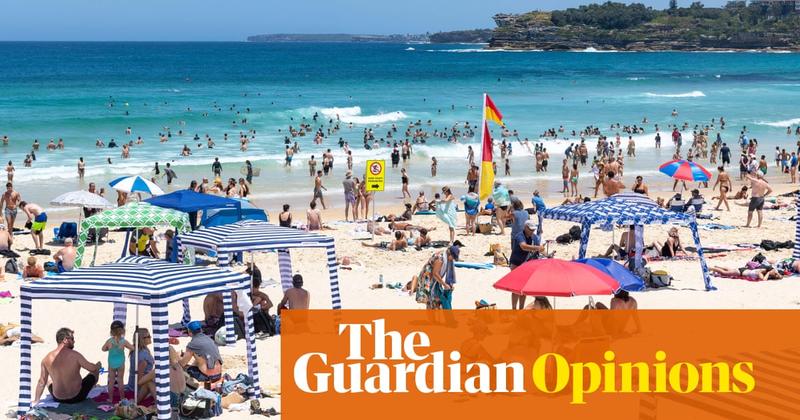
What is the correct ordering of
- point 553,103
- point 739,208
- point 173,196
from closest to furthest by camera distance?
1. point 173,196
2. point 739,208
3. point 553,103

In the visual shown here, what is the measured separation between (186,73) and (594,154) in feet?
226

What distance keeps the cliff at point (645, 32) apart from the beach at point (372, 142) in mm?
59160

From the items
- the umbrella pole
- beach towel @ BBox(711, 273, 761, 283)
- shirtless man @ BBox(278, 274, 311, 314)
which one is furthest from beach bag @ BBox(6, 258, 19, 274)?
beach towel @ BBox(711, 273, 761, 283)

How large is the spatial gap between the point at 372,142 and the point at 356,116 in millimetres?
14708

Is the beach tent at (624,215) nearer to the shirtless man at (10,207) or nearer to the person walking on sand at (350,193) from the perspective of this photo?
the person walking on sand at (350,193)

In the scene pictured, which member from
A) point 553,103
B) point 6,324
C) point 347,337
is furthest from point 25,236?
point 553,103

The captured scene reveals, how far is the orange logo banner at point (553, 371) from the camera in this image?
28.0 feet

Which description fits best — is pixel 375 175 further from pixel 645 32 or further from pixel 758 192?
pixel 645 32

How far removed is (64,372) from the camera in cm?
940

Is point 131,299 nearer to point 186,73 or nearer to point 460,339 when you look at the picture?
point 460,339

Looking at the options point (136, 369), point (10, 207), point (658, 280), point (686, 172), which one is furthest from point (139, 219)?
point (686, 172)

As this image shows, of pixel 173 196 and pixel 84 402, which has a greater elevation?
pixel 173 196

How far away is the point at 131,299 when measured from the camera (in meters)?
8.70

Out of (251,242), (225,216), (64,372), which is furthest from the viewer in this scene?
(225,216)
